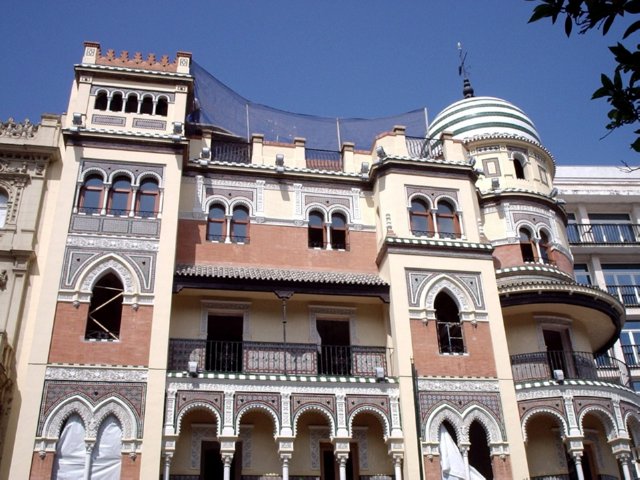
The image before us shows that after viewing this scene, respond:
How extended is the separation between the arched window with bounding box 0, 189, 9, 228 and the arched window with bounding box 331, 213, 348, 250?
9734 millimetres

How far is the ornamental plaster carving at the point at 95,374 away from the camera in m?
17.7

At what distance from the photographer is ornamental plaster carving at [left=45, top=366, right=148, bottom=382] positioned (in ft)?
58.1

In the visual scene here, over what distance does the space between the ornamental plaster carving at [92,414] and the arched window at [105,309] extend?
185 centimetres

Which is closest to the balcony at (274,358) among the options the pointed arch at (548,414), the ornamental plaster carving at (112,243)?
the ornamental plaster carving at (112,243)

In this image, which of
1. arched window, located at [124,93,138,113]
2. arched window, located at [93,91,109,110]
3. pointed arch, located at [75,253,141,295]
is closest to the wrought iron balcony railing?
arched window, located at [124,93,138,113]

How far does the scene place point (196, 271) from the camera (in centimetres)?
2003

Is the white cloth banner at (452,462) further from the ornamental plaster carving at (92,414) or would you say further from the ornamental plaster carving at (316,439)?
the ornamental plaster carving at (92,414)

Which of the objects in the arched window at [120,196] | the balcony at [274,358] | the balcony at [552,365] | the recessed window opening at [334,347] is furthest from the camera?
the balcony at [552,365]

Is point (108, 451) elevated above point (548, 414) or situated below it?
below

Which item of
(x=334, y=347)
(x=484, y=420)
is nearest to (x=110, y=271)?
(x=334, y=347)

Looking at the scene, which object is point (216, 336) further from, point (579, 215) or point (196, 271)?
point (579, 215)

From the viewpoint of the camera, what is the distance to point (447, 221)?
75.0 feet

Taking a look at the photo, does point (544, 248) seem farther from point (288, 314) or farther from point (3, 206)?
point (3, 206)

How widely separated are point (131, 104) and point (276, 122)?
6063mm
